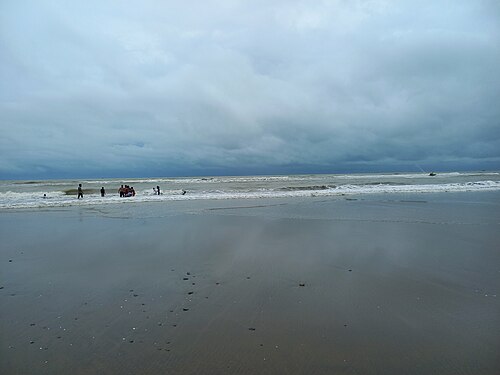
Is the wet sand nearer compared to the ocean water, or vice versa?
the wet sand

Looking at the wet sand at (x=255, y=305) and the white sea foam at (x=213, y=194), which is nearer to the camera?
the wet sand at (x=255, y=305)

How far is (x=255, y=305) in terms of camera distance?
554 cm

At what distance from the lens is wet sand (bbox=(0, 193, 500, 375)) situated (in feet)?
12.8

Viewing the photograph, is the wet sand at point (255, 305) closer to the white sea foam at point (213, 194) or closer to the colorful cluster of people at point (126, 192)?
the white sea foam at point (213, 194)

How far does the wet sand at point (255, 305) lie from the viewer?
3.91 meters

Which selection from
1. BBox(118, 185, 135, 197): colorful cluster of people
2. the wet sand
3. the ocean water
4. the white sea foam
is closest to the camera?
the wet sand

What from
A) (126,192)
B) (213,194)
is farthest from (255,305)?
(126,192)

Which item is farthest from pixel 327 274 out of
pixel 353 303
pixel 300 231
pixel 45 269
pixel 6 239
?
pixel 6 239

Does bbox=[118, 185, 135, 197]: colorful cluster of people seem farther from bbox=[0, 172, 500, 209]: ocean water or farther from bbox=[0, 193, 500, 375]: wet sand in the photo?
bbox=[0, 193, 500, 375]: wet sand

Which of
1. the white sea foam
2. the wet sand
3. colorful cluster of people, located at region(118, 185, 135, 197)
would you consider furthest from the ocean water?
the wet sand

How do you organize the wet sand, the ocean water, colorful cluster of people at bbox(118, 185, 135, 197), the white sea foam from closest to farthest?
the wet sand < the white sea foam < the ocean water < colorful cluster of people at bbox(118, 185, 135, 197)

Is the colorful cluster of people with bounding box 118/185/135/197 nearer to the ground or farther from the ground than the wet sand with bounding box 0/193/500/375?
farther from the ground

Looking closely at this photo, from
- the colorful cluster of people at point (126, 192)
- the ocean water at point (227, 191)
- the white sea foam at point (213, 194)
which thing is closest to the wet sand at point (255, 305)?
the white sea foam at point (213, 194)

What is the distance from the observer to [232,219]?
16219 millimetres
